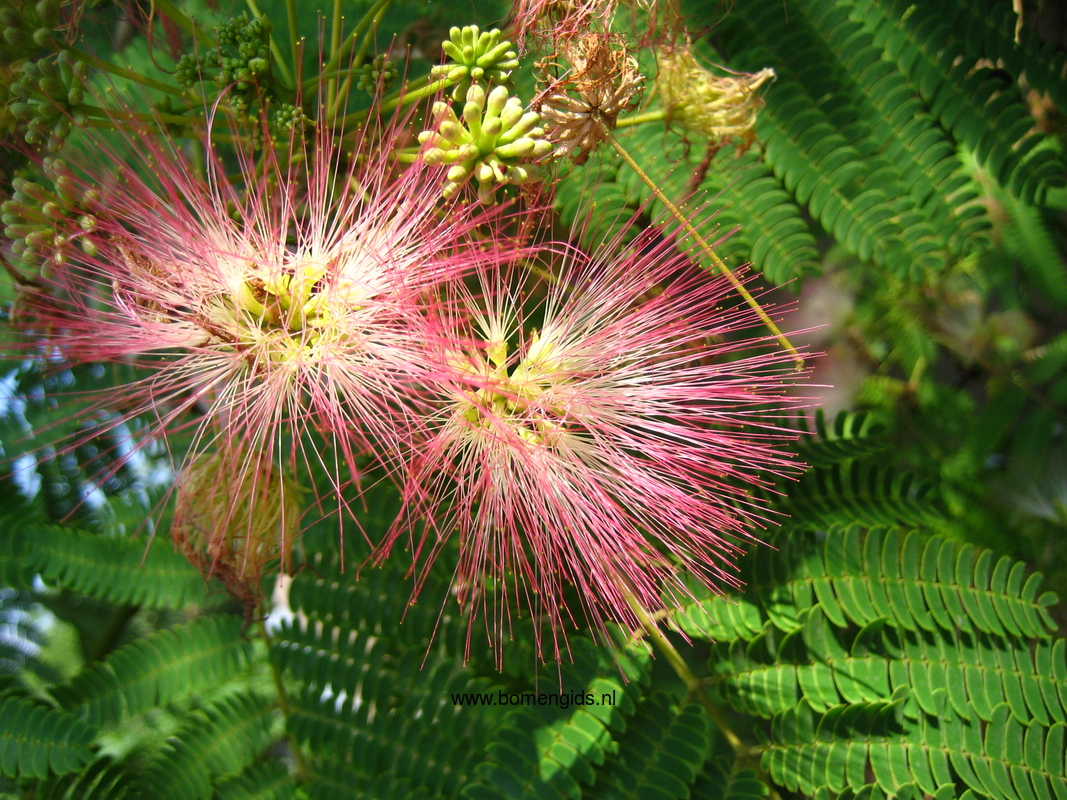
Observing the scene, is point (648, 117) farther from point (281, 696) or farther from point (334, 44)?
point (281, 696)

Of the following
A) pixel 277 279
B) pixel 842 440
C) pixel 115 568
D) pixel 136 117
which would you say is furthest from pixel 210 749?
pixel 842 440

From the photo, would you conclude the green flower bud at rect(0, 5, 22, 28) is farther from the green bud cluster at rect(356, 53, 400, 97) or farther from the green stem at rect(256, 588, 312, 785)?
the green stem at rect(256, 588, 312, 785)

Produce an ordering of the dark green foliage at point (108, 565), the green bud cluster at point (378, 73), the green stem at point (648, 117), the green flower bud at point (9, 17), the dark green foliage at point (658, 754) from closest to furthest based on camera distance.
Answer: the green flower bud at point (9, 17) → the green bud cluster at point (378, 73) → the dark green foliage at point (658, 754) → the green stem at point (648, 117) → the dark green foliage at point (108, 565)

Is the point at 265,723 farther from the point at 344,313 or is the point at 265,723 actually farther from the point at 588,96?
the point at 588,96

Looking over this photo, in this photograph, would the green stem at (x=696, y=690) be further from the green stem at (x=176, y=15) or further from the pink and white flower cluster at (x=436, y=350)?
the green stem at (x=176, y=15)

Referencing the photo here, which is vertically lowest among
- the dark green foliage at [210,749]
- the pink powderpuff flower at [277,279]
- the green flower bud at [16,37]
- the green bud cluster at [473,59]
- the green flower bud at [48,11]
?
the dark green foliage at [210,749]

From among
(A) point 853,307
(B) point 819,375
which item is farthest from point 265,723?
(A) point 853,307

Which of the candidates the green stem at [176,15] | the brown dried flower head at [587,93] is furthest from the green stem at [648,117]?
the green stem at [176,15]
